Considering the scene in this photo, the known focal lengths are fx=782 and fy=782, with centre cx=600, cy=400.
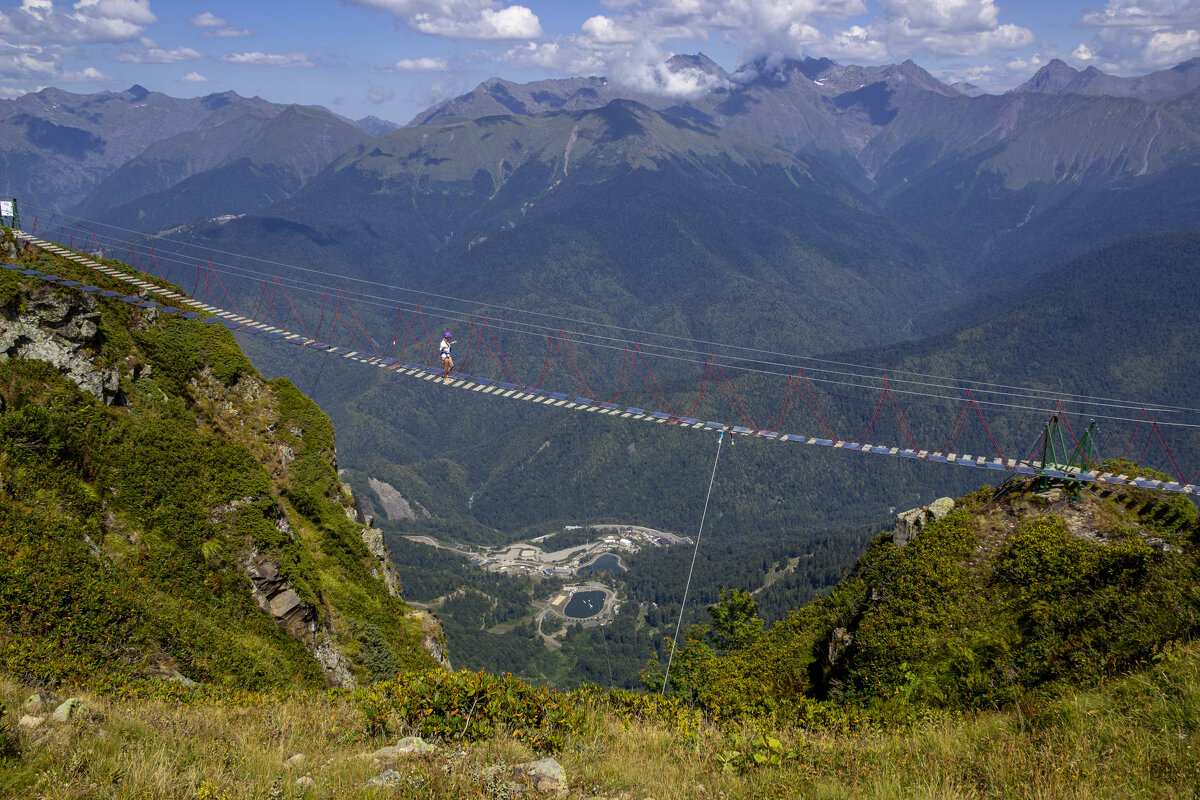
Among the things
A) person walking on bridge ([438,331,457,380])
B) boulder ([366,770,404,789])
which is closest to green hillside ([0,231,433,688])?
person walking on bridge ([438,331,457,380])

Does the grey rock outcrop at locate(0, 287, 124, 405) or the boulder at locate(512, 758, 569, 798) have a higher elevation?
the grey rock outcrop at locate(0, 287, 124, 405)

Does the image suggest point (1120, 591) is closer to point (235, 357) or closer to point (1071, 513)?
point (1071, 513)

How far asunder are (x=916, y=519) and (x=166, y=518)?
88.5 ft

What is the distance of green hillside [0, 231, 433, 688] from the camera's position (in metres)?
20.0

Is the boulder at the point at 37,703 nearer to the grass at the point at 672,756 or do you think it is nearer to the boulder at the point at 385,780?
the grass at the point at 672,756

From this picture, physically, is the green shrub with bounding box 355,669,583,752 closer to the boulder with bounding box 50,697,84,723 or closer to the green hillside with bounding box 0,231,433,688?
the boulder with bounding box 50,697,84,723

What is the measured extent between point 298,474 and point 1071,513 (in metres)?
31.5

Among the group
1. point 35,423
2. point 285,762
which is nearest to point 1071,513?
point 285,762

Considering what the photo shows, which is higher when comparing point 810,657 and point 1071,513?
point 1071,513

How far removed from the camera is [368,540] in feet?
125

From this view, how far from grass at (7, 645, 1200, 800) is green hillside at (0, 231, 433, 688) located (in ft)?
20.2

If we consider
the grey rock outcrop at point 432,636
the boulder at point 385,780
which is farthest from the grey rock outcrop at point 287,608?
the boulder at point 385,780

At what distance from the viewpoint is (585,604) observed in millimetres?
186500

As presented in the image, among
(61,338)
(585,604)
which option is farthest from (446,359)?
(585,604)
